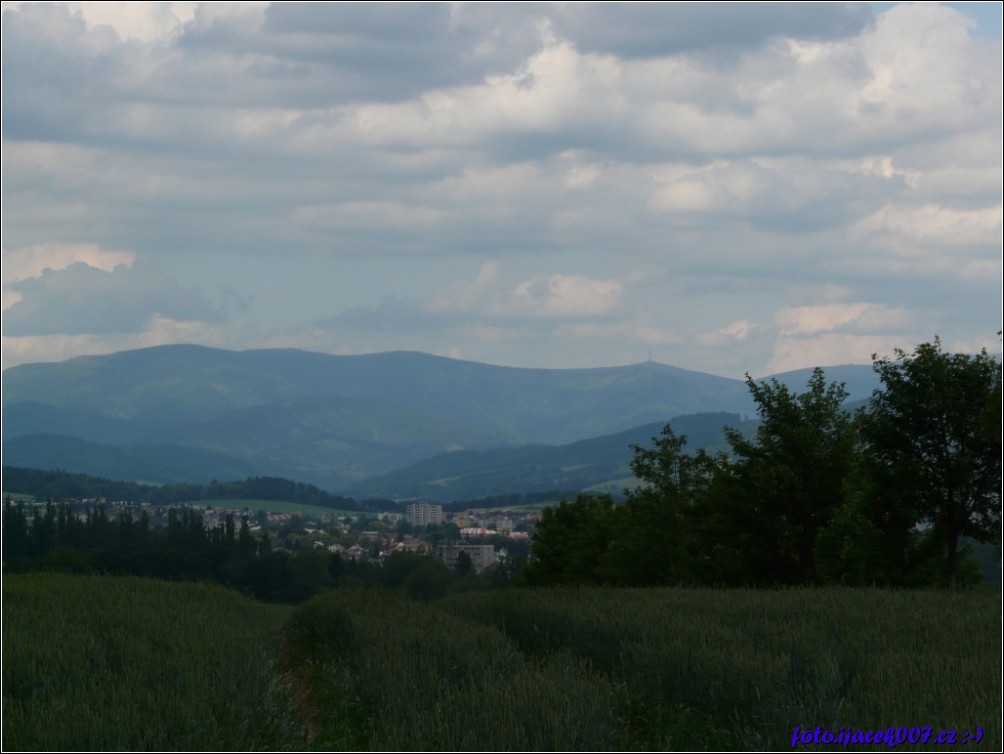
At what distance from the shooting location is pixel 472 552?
18275cm

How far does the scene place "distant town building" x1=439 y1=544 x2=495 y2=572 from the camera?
172125mm

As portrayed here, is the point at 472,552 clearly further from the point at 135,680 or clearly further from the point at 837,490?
the point at 135,680

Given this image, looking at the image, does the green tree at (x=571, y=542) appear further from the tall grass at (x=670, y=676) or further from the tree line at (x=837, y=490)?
the tall grass at (x=670, y=676)

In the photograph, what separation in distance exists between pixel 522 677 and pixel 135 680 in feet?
13.3

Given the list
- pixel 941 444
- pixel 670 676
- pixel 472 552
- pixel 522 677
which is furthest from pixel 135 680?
pixel 472 552

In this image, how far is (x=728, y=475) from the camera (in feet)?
133

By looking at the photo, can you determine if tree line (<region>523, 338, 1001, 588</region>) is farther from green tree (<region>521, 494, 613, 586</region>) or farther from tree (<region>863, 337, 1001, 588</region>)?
green tree (<region>521, 494, 613, 586</region>)

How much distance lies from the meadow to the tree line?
11.4 meters

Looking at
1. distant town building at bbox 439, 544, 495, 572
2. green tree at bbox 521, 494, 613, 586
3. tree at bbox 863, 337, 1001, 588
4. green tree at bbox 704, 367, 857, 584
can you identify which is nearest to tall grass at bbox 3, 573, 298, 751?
tree at bbox 863, 337, 1001, 588

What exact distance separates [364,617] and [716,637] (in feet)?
25.7

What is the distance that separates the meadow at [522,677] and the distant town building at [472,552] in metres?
150

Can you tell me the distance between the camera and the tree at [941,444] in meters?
30.4

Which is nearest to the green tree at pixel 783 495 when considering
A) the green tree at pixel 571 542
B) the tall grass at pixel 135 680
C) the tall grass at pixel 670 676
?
the tall grass at pixel 670 676

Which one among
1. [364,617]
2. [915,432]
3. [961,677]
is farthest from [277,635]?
[915,432]
